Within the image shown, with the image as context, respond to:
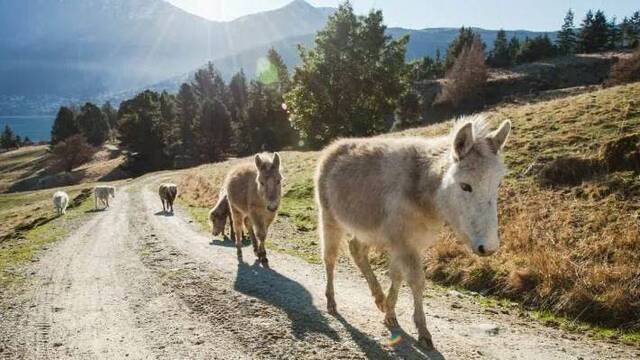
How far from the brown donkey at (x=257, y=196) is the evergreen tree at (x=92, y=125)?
125m

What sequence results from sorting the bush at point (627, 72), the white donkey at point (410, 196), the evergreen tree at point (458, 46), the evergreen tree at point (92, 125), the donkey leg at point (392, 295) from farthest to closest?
the evergreen tree at point (92, 125) → the evergreen tree at point (458, 46) → the bush at point (627, 72) → the donkey leg at point (392, 295) → the white donkey at point (410, 196)

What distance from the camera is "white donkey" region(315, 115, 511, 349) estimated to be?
6152 millimetres

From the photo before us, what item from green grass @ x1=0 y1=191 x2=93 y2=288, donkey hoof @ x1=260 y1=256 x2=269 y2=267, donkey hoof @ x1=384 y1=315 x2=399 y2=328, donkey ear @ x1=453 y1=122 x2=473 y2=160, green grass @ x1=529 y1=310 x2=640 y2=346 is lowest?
green grass @ x1=0 y1=191 x2=93 y2=288

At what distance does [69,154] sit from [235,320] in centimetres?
10583

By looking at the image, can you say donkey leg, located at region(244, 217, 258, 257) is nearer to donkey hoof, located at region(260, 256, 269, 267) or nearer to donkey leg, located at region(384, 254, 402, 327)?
donkey hoof, located at region(260, 256, 269, 267)

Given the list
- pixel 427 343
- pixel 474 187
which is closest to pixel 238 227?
pixel 427 343

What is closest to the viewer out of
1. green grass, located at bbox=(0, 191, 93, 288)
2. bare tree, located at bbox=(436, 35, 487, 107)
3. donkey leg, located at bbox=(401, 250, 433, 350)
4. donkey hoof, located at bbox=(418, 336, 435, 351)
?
donkey leg, located at bbox=(401, 250, 433, 350)

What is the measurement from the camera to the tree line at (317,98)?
4866cm

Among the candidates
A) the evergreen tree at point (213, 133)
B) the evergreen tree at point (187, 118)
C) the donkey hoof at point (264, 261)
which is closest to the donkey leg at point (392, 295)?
the donkey hoof at point (264, 261)

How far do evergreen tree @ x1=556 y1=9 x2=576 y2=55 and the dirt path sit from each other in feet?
428

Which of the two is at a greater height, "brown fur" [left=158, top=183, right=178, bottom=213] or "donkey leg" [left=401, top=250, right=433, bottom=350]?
"donkey leg" [left=401, top=250, right=433, bottom=350]

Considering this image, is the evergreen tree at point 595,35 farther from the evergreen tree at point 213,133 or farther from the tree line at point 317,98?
the evergreen tree at point 213,133

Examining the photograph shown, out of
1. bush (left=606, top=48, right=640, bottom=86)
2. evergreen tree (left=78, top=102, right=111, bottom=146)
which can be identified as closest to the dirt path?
bush (left=606, top=48, right=640, bottom=86)

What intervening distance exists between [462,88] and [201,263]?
78402mm
